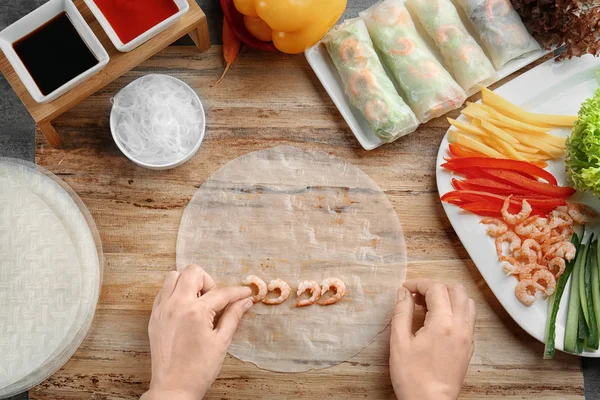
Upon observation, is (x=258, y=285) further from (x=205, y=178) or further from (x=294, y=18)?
(x=294, y=18)

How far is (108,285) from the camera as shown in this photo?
2373 millimetres

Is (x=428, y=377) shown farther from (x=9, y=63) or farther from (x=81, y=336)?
(x=9, y=63)

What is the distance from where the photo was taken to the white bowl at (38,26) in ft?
7.00

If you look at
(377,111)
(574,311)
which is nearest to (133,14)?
(377,111)

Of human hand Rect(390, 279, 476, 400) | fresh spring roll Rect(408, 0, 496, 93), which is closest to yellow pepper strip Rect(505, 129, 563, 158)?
fresh spring roll Rect(408, 0, 496, 93)

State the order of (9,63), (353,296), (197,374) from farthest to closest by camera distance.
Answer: (353,296) < (9,63) < (197,374)

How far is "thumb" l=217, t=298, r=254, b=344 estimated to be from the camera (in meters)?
2.15

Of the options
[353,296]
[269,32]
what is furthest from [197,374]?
[269,32]

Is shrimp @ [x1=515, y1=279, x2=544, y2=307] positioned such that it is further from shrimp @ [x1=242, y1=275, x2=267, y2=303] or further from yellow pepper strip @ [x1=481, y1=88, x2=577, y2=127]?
shrimp @ [x1=242, y1=275, x2=267, y2=303]

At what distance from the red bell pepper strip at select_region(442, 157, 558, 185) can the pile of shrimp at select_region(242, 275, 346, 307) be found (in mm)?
616

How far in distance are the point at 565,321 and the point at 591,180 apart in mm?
531

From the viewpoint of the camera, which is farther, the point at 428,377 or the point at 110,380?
the point at 110,380

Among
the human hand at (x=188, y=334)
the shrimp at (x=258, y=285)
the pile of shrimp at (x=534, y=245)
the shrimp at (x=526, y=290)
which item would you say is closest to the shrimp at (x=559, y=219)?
the pile of shrimp at (x=534, y=245)

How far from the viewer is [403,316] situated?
2221 millimetres
